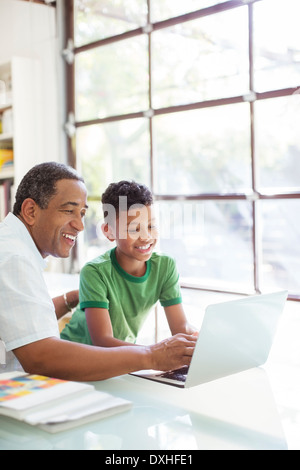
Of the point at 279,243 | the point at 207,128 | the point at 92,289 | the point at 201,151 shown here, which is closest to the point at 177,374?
the point at 92,289

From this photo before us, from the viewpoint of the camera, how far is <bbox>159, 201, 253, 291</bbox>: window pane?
2753mm

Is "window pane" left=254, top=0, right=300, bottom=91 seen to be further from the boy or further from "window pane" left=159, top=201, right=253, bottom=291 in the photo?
the boy

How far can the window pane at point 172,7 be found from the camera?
8.75 feet

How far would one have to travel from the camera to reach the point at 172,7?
2.81 metres

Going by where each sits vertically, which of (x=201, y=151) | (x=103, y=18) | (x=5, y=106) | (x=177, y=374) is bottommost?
(x=177, y=374)

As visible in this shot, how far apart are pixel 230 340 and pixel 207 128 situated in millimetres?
2067

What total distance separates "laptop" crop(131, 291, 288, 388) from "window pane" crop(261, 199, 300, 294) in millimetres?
1236

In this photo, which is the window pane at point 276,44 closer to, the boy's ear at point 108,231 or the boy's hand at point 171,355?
the boy's ear at point 108,231

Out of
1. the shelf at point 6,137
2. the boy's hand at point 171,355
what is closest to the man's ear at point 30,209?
the boy's hand at point 171,355

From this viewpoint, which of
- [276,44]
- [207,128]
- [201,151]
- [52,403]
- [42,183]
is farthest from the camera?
[201,151]

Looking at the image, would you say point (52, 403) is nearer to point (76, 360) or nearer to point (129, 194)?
point (76, 360)

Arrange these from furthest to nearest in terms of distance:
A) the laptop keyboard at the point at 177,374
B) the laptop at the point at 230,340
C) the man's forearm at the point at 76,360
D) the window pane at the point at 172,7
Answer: the window pane at the point at 172,7
the laptop keyboard at the point at 177,374
the man's forearm at the point at 76,360
the laptop at the point at 230,340

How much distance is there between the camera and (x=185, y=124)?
10.0 feet

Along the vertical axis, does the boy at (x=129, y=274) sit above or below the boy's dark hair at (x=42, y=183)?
below
